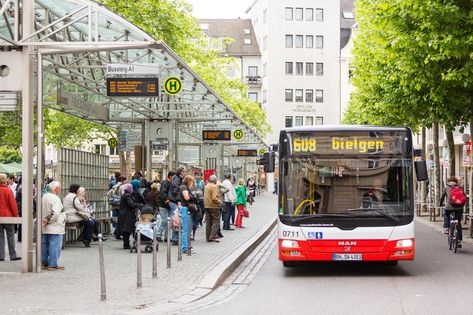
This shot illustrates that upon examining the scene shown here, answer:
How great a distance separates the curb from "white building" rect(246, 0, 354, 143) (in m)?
73.5

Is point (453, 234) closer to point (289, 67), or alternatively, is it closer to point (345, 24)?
point (289, 67)

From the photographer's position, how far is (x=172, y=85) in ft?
72.3

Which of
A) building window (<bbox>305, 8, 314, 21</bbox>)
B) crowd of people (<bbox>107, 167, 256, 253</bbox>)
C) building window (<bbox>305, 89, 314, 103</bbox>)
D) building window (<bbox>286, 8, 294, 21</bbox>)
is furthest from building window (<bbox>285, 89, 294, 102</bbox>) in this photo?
crowd of people (<bbox>107, 167, 256, 253</bbox>)

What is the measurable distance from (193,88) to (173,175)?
3.05 metres

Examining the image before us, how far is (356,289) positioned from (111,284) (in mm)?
3695

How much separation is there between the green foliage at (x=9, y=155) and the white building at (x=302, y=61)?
1072 inches

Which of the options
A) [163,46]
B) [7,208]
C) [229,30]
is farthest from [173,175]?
[229,30]

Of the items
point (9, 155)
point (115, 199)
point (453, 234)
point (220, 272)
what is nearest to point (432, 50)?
point (453, 234)

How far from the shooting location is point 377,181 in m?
16.2

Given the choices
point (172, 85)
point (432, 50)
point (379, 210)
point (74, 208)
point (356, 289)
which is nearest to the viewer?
point (356, 289)

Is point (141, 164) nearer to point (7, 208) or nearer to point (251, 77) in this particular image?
point (7, 208)

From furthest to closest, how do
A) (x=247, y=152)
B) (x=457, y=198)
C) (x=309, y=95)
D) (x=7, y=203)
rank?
(x=309, y=95)
(x=247, y=152)
(x=457, y=198)
(x=7, y=203)

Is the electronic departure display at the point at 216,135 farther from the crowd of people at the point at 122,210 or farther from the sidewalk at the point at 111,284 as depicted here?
the sidewalk at the point at 111,284

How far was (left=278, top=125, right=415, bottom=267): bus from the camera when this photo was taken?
1588cm
